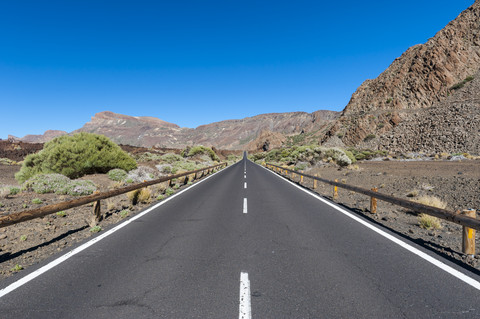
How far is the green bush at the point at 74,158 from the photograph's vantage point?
52.9 feet

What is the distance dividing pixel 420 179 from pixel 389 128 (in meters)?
42.2

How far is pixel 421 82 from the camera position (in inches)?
2084

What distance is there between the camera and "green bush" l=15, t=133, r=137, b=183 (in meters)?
16.1

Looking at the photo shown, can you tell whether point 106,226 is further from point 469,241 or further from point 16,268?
point 469,241

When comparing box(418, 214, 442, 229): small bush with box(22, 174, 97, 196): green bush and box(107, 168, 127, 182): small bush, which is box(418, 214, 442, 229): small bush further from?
box(107, 168, 127, 182): small bush

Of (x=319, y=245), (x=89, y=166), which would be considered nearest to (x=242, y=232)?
(x=319, y=245)

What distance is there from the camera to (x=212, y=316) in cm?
277

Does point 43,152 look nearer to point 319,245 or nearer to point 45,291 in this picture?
point 45,291

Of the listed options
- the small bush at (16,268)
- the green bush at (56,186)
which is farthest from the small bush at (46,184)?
the small bush at (16,268)

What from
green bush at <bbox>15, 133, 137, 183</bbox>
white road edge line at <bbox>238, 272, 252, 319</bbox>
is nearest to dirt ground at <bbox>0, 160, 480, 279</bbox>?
white road edge line at <bbox>238, 272, 252, 319</bbox>

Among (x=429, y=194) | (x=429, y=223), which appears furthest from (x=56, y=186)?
(x=429, y=194)

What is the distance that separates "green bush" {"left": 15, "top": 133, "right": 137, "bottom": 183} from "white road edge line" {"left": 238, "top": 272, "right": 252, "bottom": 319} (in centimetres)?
1703

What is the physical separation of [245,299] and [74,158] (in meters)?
17.8

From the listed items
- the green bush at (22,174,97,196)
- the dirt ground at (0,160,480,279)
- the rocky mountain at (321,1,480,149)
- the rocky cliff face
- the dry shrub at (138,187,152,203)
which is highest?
the rocky mountain at (321,1,480,149)
